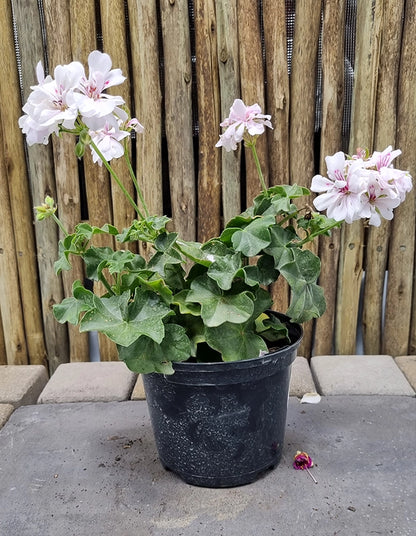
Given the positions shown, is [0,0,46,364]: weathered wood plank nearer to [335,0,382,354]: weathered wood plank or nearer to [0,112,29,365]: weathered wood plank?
[0,112,29,365]: weathered wood plank

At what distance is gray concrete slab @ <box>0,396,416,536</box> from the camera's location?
1.37m

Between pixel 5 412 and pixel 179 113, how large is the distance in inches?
49.9

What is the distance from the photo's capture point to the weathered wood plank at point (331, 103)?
2.03 m

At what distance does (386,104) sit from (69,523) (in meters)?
1.77

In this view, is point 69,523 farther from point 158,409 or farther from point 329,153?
point 329,153

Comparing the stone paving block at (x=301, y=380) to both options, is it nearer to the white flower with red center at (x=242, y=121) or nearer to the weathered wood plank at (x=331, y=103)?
the weathered wood plank at (x=331, y=103)

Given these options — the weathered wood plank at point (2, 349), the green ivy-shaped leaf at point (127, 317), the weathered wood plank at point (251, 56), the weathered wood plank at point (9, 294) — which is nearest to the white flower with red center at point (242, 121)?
the green ivy-shaped leaf at point (127, 317)

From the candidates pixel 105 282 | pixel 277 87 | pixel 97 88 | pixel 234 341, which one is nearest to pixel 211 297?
pixel 234 341

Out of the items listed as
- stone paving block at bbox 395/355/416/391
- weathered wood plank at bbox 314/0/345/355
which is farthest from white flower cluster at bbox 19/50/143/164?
stone paving block at bbox 395/355/416/391

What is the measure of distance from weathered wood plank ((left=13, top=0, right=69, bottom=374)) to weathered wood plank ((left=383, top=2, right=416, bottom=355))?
1.37 meters

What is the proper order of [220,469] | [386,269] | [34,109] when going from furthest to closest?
[386,269] < [220,469] < [34,109]

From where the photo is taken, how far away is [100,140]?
1.34m

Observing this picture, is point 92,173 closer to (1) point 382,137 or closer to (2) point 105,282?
(2) point 105,282

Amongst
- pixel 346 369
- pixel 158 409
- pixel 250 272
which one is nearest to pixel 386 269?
pixel 346 369
